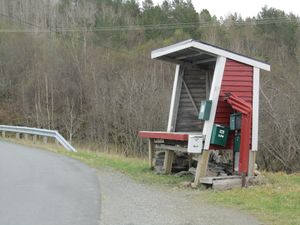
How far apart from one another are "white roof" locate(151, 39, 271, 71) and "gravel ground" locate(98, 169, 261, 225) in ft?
10.4

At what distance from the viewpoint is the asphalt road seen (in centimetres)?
718

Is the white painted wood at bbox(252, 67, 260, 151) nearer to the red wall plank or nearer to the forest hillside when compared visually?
the red wall plank

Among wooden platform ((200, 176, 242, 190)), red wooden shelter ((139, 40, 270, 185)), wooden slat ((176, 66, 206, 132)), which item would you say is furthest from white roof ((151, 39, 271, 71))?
wooden platform ((200, 176, 242, 190))

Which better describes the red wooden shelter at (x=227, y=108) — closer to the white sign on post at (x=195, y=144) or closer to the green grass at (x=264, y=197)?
the white sign on post at (x=195, y=144)

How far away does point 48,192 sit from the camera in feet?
30.9

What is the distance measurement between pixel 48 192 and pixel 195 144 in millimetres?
3296

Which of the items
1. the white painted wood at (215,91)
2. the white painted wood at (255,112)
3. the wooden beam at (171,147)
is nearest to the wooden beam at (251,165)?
the white painted wood at (255,112)

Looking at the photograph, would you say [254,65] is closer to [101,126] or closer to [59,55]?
[101,126]

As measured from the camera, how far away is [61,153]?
693 inches

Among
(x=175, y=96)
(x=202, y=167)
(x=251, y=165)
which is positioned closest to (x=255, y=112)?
(x=251, y=165)

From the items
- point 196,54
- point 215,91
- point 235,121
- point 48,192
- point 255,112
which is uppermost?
point 196,54

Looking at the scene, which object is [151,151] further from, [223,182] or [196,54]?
[223,182]

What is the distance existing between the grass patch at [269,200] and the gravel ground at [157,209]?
1.02 ft

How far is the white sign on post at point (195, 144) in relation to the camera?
34.4 feet
